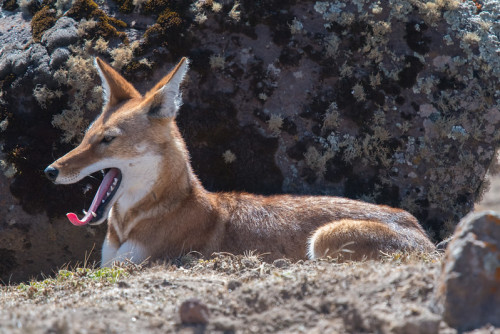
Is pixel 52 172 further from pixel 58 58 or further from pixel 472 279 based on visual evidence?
pixel 472 279

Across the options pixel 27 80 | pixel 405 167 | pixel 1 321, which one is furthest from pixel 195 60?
pixel 1 321

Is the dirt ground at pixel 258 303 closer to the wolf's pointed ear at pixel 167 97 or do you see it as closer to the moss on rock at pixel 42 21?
the wolf's pointed ear at pixel 167 97

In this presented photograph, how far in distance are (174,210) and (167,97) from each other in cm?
122

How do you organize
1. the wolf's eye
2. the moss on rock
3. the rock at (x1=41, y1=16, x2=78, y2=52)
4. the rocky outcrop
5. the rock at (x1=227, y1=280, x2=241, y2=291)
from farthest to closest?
the moss on rock → the rock at (x1=41, y1=16, x2=78, y2=52) → the rocky outcrop → the wolf's eye → the rock at (x1=227, y1=280, x2=241, y2=291)

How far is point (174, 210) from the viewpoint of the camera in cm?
632

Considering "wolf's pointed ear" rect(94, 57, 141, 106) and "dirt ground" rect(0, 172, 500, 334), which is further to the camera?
"wolf's pointed ear" rect(94, 57, 141, 106)

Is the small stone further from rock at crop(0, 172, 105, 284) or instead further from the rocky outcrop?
rock at crop(0, 172, 105, 284)

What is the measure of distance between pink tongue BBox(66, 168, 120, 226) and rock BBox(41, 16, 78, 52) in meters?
2.39

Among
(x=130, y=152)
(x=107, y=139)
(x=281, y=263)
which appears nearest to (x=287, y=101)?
(x=130, y=152)

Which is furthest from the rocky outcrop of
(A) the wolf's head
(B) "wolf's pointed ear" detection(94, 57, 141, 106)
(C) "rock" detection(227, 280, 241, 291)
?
(C) "rock" detection(227, 280, 241, 291)

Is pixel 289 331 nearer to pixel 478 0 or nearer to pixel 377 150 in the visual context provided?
pixel 377 150

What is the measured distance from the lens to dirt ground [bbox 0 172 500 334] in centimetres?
336

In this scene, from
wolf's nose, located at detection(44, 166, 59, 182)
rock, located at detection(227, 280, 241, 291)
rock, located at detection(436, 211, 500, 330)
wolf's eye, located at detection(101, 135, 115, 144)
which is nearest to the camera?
rock, located at detection(436, 211, 500, 330)

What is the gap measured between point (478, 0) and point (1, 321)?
296 inches
